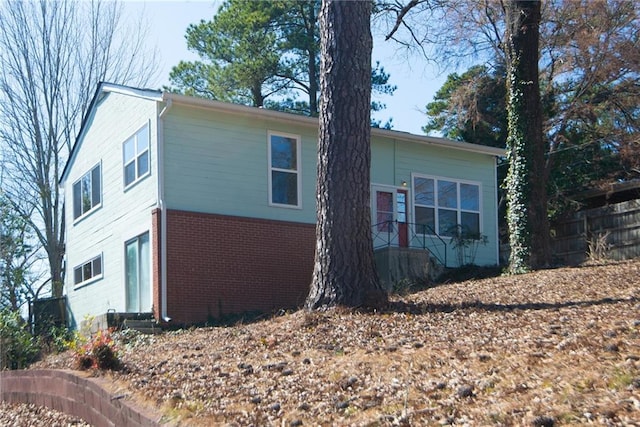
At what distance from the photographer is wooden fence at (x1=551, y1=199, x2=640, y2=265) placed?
19.6 meters

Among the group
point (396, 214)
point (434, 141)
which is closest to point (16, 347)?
point (396, 214)

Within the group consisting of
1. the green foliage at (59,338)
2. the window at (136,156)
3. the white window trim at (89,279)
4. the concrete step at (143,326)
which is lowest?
the green foliage at (59,338)

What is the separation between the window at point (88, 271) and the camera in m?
20.2

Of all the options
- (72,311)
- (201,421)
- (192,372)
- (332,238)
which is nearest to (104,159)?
(72,311)

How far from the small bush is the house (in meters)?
6.75

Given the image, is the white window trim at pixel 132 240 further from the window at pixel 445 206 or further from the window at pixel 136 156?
the window at pixel 445 206

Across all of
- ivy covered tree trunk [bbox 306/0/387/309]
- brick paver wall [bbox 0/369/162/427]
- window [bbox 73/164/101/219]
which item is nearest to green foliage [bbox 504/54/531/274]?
ivy covered tree trunk [bbox 306/0/387/309]

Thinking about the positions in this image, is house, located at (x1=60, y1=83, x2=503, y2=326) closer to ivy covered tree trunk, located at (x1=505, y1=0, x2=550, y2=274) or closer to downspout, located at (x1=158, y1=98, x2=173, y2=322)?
downspout, located at (x1=158, y1=98, x2=173, y2=322)

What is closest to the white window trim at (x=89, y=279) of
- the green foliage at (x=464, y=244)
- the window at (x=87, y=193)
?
the window at (x=87, y=193)

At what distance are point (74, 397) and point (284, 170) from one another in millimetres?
10090

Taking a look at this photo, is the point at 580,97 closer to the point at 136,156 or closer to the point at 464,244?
the point at 464,244

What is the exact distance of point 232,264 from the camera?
1717cm

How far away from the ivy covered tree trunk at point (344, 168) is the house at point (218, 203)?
636 centimetres

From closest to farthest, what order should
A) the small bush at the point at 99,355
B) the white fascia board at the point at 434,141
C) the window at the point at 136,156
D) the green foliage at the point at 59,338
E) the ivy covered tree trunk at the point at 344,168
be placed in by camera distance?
1. the small bush at the point at 99,355
2. the ivy covered tree trunk at the point at 344,168
3. the green foliage at the point at 59,338
4. the window at the point at 136,156
5. the white fascia board at the point at 434,141
